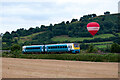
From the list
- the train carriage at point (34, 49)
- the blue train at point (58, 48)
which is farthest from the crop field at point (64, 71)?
the train carriage at point (34, 49)

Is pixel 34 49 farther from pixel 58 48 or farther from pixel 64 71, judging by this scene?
pixel 64 71

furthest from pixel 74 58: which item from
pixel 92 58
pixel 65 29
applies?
pixel 65 29

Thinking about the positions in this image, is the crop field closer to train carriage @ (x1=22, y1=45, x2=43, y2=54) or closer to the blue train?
the blue train

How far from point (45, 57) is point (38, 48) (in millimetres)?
19892

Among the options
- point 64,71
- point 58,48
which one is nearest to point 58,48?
point 58,48

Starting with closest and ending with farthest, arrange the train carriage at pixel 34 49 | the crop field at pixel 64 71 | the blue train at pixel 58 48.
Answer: the crop field at pixel 64 71 < the blue train at pixel 58 48 < the train carriage at pixel 34 49

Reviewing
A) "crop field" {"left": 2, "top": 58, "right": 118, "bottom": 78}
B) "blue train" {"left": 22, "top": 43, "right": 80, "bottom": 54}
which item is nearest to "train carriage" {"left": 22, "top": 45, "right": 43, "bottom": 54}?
"blue train" {"left": 22, "top": 43, "right": 80, "bottom": 54}

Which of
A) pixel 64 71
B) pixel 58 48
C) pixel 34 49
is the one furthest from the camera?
pixel 34 49

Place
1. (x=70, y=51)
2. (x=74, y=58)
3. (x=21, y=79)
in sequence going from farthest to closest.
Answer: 1. (x=70, y=51)
2. (x=74, y=58)
3. (x=21, y=79)

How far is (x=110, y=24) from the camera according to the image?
7687 inches

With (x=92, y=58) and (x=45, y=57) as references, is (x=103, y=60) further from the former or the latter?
(x=45, y=57)

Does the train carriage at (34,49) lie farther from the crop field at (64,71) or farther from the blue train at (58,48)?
the crop field at (64,71)

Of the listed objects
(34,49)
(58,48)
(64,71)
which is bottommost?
(64,71)

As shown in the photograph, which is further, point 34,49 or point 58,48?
point 34,49
